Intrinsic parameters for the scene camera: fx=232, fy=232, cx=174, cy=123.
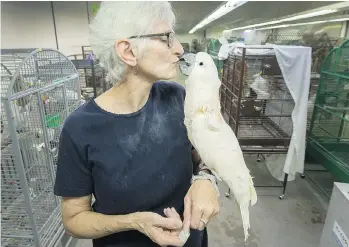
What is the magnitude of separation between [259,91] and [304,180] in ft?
4.44

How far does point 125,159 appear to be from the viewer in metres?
0.77

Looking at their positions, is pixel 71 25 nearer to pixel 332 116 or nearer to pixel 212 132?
pixel 332 116

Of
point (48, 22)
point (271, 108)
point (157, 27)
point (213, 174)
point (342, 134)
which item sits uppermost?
point (48, 22)

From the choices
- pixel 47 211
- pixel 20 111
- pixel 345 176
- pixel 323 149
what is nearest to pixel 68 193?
pixel 20 111

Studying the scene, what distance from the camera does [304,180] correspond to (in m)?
2.86

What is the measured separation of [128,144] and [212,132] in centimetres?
28

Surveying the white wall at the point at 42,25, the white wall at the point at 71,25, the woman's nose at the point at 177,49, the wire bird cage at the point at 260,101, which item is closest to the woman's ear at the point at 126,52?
the woman's nose at the point at 177,49

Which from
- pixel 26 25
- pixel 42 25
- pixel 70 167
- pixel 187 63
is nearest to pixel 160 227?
pixel 70 167

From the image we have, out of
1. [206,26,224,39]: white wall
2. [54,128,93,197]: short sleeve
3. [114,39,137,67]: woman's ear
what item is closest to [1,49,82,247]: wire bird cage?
[54,128,93,197]: short sleeve

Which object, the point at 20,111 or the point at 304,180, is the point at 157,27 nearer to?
the point at 20,111

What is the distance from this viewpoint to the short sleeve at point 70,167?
74 cm

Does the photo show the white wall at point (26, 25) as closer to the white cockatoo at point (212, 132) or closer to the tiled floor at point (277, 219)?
the tiled floor at point (277, 219)

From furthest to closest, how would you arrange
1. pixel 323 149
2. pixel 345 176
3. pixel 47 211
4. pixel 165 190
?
1. pixel 323 149
2. pixel 345 176
3. pixel 47 211
4. pixel 165 190

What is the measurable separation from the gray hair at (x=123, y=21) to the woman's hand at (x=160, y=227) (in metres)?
0.49
